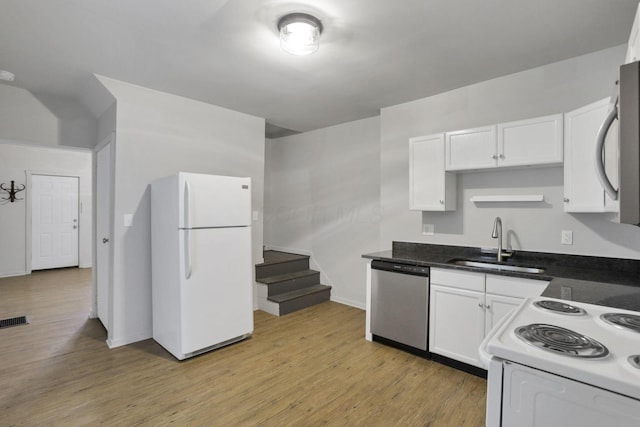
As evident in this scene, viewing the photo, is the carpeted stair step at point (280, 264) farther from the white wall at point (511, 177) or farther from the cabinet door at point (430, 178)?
the cabinet door at point (430, 178)

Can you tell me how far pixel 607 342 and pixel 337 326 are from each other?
287 cm

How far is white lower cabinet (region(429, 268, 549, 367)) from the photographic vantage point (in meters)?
2.35

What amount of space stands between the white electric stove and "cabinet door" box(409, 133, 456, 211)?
6.38 ft

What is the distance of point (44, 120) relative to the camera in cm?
344

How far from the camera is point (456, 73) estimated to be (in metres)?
2.85

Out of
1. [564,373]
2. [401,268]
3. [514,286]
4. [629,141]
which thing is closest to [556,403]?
[564,373]

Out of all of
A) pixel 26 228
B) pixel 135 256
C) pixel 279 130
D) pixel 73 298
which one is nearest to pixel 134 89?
pixel 135 256

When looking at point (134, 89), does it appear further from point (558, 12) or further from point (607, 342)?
point (607, 342)

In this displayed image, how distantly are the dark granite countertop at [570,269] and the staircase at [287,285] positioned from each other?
1.44m

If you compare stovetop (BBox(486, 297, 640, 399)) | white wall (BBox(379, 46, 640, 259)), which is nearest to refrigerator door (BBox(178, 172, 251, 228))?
white wall (BBox(379, 46, 640, 259))

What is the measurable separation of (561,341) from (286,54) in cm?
249

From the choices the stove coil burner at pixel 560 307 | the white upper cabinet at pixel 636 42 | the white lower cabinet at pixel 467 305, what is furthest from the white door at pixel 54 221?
the white upper cabinet at pixel 636 42

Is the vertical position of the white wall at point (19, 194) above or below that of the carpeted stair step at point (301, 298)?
above

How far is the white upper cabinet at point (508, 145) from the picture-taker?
2.45 metres
